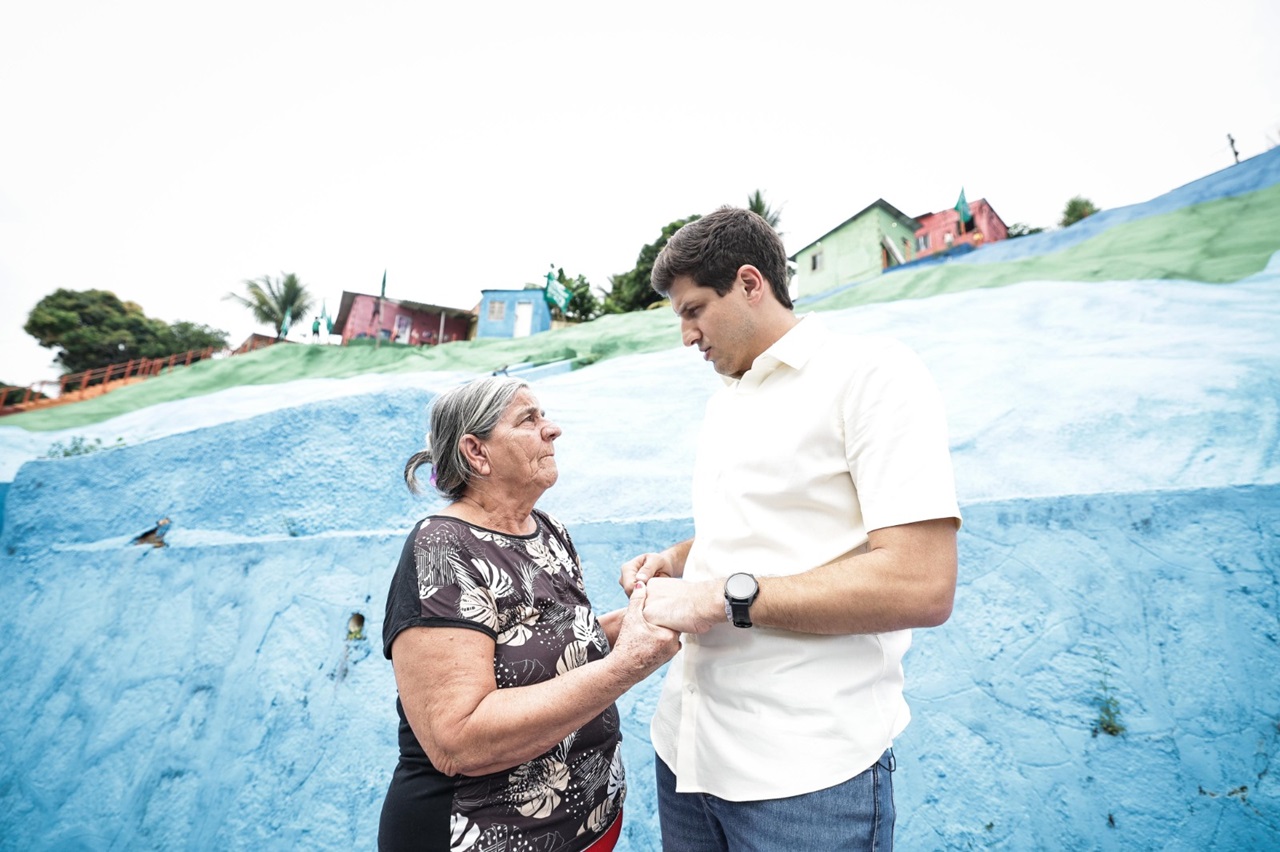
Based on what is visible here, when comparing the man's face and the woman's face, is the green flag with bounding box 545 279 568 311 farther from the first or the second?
the man's face

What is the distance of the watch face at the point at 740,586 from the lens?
3.76 ft

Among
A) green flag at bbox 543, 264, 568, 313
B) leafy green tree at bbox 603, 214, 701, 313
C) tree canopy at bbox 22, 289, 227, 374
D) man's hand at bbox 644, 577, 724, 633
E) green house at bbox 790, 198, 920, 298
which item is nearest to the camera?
man's hand at bbox 644, 577, 724, 633

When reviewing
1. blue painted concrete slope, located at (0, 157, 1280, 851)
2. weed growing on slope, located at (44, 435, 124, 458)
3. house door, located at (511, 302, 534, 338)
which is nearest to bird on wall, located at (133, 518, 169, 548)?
blue painted concrete slope, located at (0, 157, 1280, 851)

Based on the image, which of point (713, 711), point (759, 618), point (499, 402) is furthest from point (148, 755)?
point (759, 618)

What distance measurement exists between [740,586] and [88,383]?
33.5 feet

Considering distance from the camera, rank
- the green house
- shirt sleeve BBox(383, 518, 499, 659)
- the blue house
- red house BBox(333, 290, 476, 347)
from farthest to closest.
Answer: red house BBox(333, 290, 476, 347) → the blue house → the green house → shirt sleeve BBox(383, 518, 499, 659)

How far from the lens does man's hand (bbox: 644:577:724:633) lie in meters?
1.19

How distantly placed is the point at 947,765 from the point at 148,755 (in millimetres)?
4238

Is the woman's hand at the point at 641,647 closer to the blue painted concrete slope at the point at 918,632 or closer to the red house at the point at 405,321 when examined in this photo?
the blue painted concrete slope at the point at 918,632

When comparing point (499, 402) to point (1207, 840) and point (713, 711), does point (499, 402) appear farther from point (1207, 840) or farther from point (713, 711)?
point (1207, 840)

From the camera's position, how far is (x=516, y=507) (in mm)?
1748

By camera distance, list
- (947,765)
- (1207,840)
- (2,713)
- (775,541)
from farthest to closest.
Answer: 1. (2,713)
2. (947,765)
3. (1207,840)
4. (775,541)

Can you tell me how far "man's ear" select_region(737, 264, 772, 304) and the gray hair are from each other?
2.60ft

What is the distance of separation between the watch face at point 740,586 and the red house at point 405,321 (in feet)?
32.4
